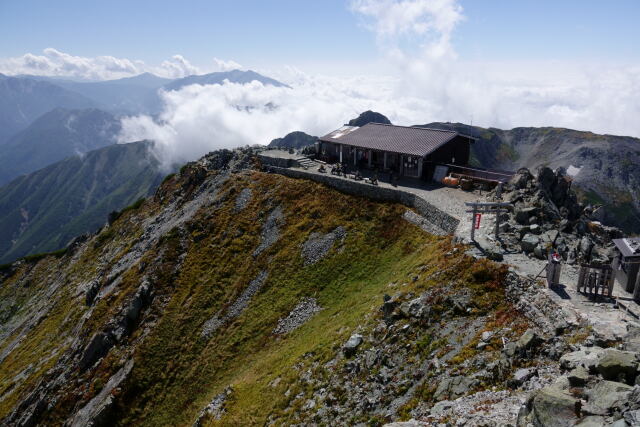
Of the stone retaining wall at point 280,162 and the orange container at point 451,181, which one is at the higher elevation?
the stone retaining wall at point 280,162

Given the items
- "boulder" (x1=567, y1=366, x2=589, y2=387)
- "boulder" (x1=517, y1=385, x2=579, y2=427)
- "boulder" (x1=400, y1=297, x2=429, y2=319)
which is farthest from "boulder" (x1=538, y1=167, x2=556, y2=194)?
"boulder" (x1=517, y1=385, x2=579, y2=427)

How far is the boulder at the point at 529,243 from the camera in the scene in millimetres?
32188

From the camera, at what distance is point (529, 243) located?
3228cm

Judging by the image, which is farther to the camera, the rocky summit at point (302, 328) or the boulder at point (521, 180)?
the boulder at point (521, 180)

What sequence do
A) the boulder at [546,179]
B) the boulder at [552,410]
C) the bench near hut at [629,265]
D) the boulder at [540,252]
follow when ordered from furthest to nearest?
the boulder at [546,179], the boulder at [540,252], the bench near hut at [629,265], the boulder at [552,410]

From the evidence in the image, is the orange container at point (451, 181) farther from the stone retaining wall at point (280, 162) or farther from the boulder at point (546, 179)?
the stone retaining wall at point (280, 162)

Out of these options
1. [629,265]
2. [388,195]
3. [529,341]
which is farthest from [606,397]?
[388,195]

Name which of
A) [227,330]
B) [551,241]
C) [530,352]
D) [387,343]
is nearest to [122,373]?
[227,330]

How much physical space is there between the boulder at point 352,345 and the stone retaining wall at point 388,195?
57.3ft

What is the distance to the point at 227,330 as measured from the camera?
45.4 meters

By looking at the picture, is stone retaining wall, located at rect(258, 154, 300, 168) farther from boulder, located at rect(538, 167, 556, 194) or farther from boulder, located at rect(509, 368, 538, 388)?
boulder, located at rect(509, 368, 538, 388)

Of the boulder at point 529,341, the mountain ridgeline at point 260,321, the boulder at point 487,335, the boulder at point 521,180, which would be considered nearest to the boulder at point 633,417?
the mountain ridgeline at point 260,321

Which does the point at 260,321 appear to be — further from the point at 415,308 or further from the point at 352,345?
the point at 415,308

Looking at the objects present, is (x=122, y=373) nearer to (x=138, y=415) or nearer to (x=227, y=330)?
(x=138, y=415)
